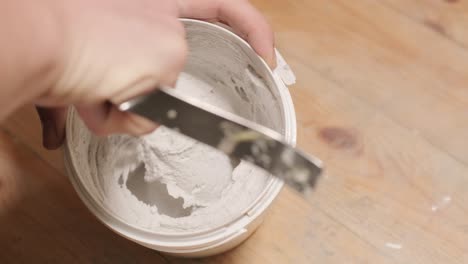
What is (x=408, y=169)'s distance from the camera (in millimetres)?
711

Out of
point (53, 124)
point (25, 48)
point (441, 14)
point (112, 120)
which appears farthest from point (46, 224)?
point (441, 14)

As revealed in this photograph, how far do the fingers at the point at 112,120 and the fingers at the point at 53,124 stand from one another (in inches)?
2.9

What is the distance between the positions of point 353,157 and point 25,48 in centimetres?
48

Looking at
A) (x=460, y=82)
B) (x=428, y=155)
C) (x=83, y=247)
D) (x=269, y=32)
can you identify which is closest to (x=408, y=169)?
(x=428, y=155)

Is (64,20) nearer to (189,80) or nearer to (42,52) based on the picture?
(42,52)

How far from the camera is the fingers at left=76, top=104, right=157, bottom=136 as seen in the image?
1.54 ft

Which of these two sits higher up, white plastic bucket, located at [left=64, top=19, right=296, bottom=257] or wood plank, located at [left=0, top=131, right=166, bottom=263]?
white plastic bucket, located at [left=64, top=19, right=296, bottom=257]

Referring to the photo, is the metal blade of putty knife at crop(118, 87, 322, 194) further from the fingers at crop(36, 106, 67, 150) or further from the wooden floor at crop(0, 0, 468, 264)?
the wooden floor at crop(0, 0, 468, 264)

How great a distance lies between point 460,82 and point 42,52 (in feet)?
1.93

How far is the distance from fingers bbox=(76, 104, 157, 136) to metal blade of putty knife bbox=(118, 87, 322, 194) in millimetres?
28

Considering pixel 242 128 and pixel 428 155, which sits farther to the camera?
pixel 428 155

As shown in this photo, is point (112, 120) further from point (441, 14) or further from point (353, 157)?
point (441, 14)

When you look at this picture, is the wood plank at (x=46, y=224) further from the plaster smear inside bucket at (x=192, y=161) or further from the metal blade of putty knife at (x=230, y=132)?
the metal blade of putty knife at (x=230, y=132)

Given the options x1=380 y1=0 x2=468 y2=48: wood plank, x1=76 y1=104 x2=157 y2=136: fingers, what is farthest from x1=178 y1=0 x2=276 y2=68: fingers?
x1=380 y1=0 x2=468 y2=48: wood plank
